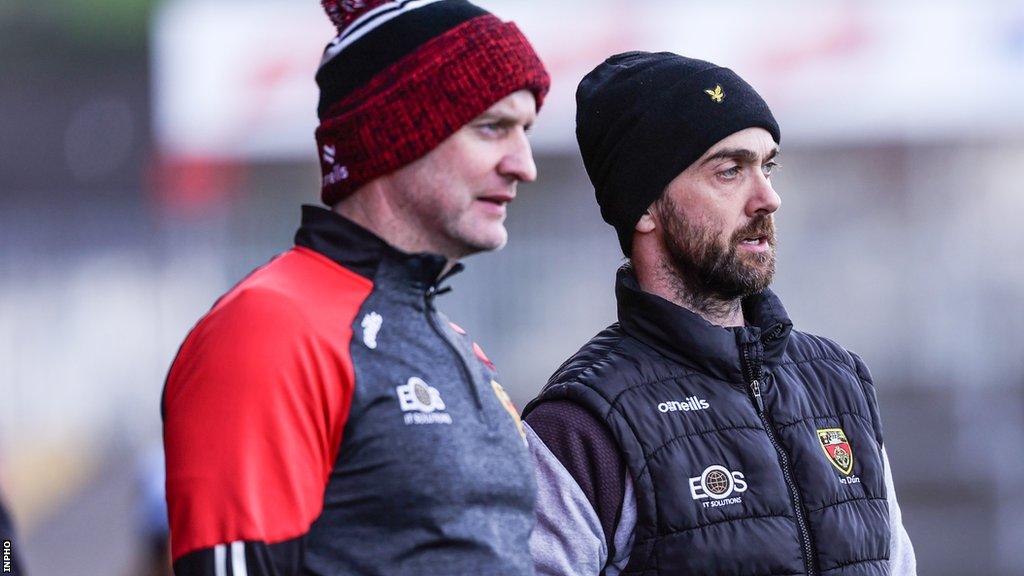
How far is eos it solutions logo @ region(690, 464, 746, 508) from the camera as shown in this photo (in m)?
2.93

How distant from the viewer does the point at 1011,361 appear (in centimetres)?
1200

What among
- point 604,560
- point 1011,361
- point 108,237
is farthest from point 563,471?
point 108,237

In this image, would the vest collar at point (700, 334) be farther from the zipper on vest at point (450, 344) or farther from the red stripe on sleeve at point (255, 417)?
the red stripe on sleeve at point (255, 417)

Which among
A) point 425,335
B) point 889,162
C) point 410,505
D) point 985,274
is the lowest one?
point 985,274

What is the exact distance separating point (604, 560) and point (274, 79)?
9.14m

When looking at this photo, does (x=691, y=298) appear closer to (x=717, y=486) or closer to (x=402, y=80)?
(x=717, y=486)

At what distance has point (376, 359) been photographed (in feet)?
7.64

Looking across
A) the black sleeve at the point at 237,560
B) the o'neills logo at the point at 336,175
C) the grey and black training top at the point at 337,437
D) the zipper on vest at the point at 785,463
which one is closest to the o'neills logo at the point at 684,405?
the zipper on vest at the point at 785,463

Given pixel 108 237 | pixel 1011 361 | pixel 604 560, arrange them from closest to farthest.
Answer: pixel 604 560
pixel 1011 361
pixel 108 237

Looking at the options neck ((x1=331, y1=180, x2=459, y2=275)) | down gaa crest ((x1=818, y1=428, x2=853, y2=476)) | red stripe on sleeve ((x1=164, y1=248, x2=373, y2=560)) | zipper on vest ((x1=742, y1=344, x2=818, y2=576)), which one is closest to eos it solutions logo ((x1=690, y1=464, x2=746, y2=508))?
zipper on vest ((x1=742, y1=344, x2=818, y2=576))

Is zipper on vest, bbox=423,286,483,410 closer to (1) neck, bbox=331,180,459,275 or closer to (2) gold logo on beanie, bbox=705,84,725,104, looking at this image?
(1) neck, bbox=331,180,459,275

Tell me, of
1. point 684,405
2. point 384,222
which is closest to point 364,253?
point 384,222

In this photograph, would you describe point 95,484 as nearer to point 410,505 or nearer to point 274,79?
point 274,79

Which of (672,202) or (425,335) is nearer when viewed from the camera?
(425,335)
